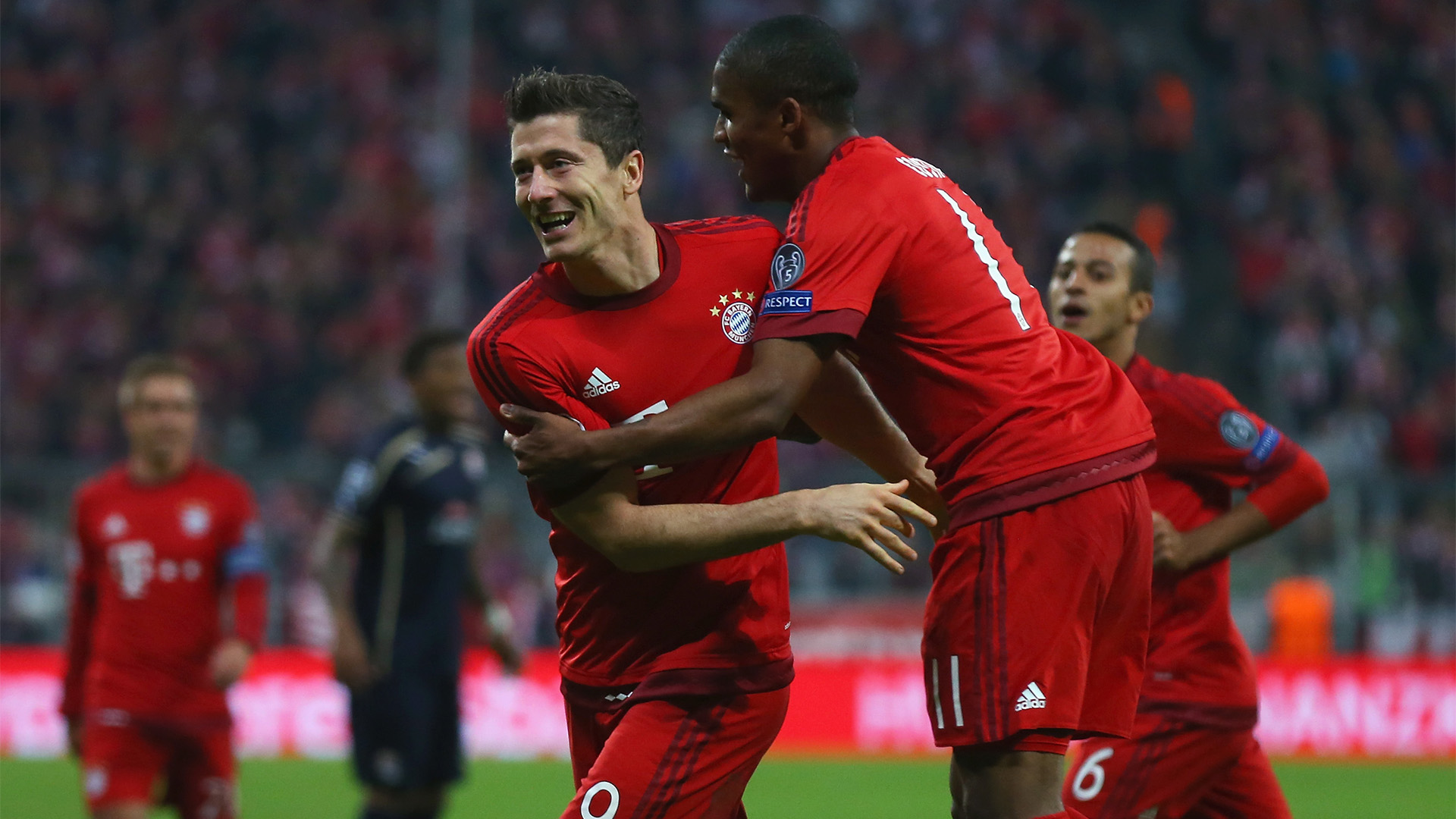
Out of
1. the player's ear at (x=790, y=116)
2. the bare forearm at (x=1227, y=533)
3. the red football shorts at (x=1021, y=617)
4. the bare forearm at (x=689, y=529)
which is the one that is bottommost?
the red football shorts at (x=1021, y=617)

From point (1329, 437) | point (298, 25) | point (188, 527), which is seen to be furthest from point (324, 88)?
point (188, 527)

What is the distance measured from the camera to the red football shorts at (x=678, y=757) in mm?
3852

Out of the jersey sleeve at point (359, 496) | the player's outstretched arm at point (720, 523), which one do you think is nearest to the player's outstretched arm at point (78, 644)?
the jersey sleeve at point (359, 496)

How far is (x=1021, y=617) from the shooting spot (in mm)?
3820

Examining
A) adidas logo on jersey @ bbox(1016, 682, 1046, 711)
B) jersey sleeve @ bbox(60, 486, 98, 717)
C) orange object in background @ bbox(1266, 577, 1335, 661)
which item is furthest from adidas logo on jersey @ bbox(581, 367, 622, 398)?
orange object in background @ bbox(1266, 577, 1335, 661)

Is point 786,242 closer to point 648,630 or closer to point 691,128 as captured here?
point 648,630

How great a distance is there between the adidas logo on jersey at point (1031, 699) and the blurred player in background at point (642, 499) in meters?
0.41

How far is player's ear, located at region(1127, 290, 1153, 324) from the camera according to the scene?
5648mm

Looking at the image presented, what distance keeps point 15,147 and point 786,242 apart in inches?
772

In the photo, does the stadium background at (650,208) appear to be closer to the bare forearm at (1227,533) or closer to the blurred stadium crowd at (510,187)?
the blurred stadium crowd at (510,187)

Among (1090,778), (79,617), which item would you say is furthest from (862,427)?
(79,617)

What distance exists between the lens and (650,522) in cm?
381

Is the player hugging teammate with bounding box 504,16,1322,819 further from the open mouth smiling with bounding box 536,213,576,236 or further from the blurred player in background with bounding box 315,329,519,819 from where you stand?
the blurred player in background with bounding box 315,329,519,819

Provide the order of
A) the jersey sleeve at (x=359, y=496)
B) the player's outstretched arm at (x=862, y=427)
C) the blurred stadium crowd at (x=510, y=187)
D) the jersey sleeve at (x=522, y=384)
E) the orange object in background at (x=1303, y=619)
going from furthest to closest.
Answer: the blurred stadium crowd at (x=510, y=187) < the orange object in background at (x=1303, y=619) < the jersey sleeve at (x=359, y=496) < the player's outstretched arm at (x=862, y=427) < the jersey sleeve at (x=522, y=384)
